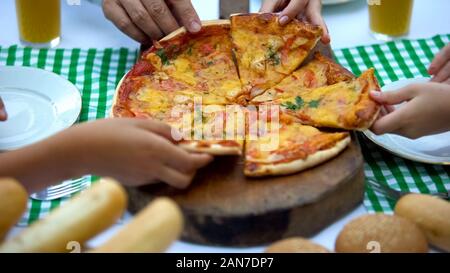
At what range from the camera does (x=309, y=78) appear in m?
1.86

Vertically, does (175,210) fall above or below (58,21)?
above

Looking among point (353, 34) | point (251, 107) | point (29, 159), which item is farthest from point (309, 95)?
point (29, 159)

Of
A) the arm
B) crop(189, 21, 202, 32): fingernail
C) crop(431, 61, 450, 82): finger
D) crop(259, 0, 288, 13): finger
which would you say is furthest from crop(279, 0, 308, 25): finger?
the arm

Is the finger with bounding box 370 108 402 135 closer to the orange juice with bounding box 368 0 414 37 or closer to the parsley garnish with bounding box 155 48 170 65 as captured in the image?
the parsley garnish with bounding box 155 48 170 65

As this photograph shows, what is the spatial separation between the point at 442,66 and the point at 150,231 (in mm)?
1197

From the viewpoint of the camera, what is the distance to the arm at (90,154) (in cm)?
110

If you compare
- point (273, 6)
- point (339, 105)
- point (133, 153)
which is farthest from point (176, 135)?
point (273, 6)

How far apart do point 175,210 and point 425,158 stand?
41.1 inches

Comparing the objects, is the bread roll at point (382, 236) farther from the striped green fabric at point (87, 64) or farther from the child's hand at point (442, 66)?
the striped green fabric at point (87, 64)

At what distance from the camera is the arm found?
3.62 ft

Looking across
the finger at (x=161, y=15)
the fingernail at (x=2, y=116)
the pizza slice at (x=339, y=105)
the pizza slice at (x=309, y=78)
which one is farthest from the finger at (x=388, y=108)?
the fingernail at (x=2, y=116)

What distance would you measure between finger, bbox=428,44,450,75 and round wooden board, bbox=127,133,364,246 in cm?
42
